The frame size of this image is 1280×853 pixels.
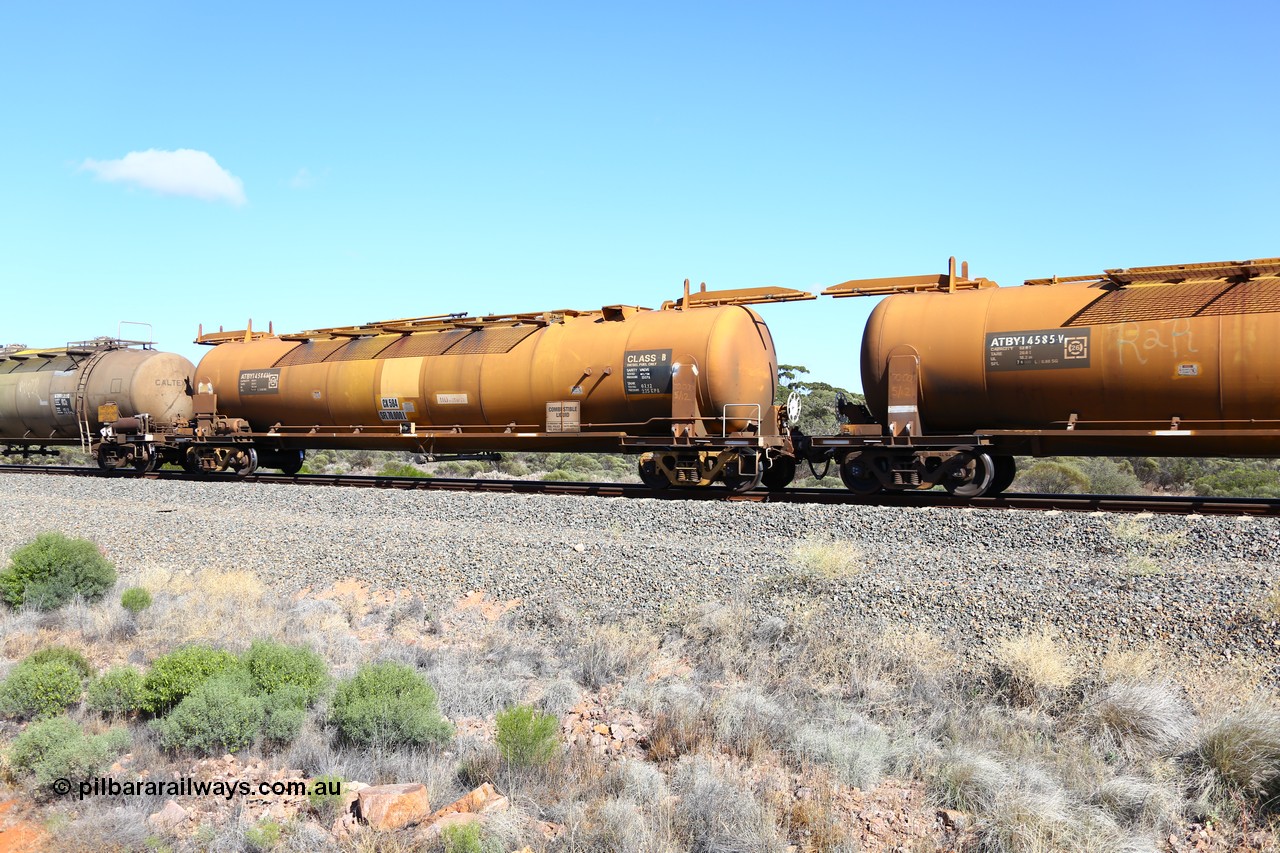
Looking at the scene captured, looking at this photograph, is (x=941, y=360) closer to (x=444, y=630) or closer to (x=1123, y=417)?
(x=1123, y=417)

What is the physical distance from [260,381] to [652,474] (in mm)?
11459

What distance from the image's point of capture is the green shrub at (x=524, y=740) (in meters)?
6.84

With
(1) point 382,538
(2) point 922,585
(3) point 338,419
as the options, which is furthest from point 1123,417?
(3) point 338,419

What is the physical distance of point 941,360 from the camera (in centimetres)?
1508

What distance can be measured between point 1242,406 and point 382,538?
1258 cm

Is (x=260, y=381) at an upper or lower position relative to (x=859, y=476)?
upper

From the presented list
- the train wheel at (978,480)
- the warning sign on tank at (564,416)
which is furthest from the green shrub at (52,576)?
the train wheel at (978,480)

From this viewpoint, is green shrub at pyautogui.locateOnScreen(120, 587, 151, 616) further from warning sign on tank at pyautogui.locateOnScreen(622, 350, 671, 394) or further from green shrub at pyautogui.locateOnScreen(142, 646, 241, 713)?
warning sign on tank at pyautogui.locateOnScreen(622, 350, 671, 394)

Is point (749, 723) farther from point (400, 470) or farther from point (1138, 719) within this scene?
point (400, 470)

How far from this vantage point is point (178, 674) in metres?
8.08

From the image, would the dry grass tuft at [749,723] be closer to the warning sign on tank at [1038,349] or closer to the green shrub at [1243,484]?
the warning sign on tank at [1038,349]

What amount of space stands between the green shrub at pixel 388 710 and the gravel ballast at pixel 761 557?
3.17m

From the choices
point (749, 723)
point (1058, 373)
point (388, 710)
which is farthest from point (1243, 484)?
point (388, 710)

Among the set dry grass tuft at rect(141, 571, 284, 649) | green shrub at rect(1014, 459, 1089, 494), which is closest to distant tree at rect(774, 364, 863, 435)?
green shrub at rect(1014, 459, 1089, 494)
